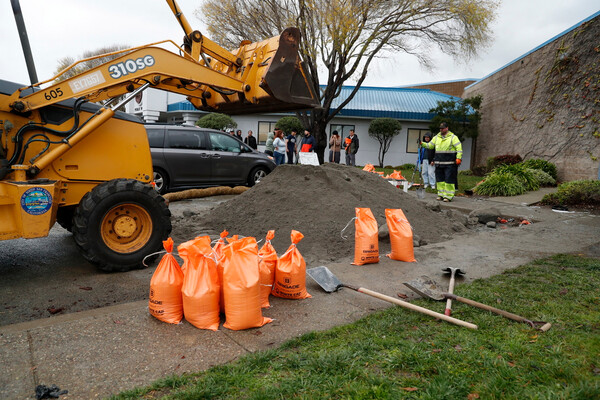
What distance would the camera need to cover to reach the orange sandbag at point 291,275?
3.77 metres

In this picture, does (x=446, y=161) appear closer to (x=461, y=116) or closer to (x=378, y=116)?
(x=461, y=116)

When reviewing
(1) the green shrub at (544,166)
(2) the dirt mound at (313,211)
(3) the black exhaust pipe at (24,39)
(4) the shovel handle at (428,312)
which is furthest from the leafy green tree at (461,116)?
(3) the black exhaust pipe at (24,39)

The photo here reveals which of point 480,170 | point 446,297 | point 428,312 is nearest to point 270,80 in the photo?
point 446,297

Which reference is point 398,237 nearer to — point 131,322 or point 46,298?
point 131,322

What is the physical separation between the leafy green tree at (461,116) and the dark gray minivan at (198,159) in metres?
14.6

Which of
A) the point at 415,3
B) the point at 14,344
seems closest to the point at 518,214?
the point at 14,344

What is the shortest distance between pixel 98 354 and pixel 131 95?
3373 millimetres

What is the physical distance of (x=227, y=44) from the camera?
19.5 meters

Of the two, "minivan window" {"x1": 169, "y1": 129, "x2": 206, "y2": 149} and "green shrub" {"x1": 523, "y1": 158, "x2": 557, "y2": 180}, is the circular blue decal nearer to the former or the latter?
"minivan window" {"x1": 169, "y1": 129, "x2": 206, "y2": 149}

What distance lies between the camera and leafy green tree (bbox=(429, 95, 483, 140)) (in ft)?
74.3

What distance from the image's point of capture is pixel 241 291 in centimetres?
311

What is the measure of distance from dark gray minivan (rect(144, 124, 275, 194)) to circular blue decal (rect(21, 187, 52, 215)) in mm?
6308

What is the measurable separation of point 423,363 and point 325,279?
1689 millimetres

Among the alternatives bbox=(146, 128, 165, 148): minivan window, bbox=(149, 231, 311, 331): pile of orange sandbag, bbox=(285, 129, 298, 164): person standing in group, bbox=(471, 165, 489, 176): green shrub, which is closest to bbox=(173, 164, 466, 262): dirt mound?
bbox=(149, 231, 311, 331): pile of orange sandbag
